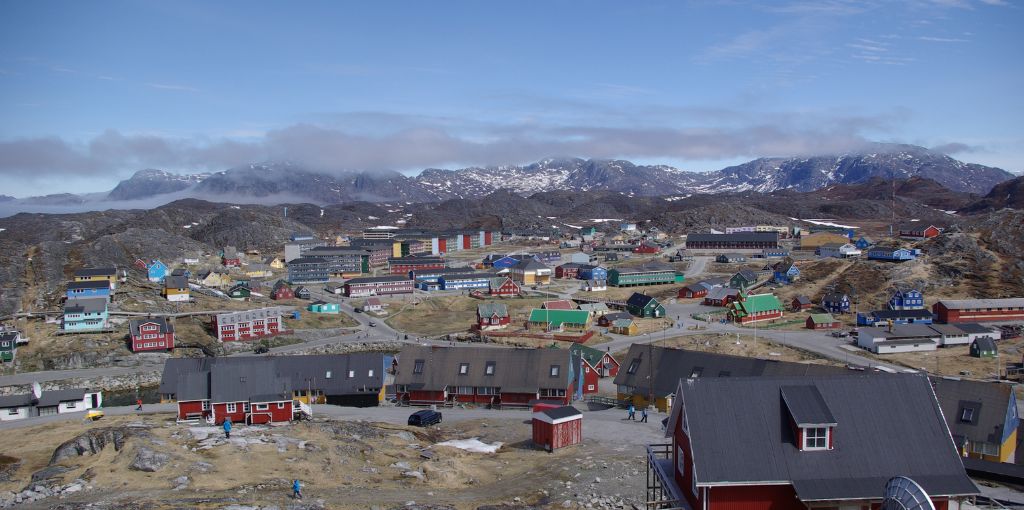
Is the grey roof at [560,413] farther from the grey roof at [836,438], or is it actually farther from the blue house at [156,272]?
the blue house at [156,272]

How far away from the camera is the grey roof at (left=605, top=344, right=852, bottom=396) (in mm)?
37500

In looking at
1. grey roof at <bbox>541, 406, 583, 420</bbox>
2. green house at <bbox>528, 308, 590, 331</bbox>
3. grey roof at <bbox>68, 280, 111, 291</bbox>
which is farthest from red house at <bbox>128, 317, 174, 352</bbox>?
grey roof at <bbox>541, 406, 583, 420</bbox>

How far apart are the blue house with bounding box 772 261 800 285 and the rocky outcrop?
290ft

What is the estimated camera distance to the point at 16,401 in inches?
1957

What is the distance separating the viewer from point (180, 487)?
2670 cm

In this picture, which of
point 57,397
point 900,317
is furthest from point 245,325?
point 900,317

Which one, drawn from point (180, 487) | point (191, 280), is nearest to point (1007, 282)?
point (180, 487)

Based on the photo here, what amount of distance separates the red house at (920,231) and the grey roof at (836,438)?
126 meters

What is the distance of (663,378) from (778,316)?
42766 millimetres

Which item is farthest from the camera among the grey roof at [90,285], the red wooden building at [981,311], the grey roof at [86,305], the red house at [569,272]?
the red house at [569,272]

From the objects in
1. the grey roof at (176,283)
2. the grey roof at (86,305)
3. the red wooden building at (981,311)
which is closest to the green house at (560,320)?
the red wooden building at (981,311)

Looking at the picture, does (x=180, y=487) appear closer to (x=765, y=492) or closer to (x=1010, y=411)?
Result: (x=765, y=492)

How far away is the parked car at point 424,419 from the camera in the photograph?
40.6m

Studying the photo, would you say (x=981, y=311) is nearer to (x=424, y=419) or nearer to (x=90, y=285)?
(x=424, y=419)
